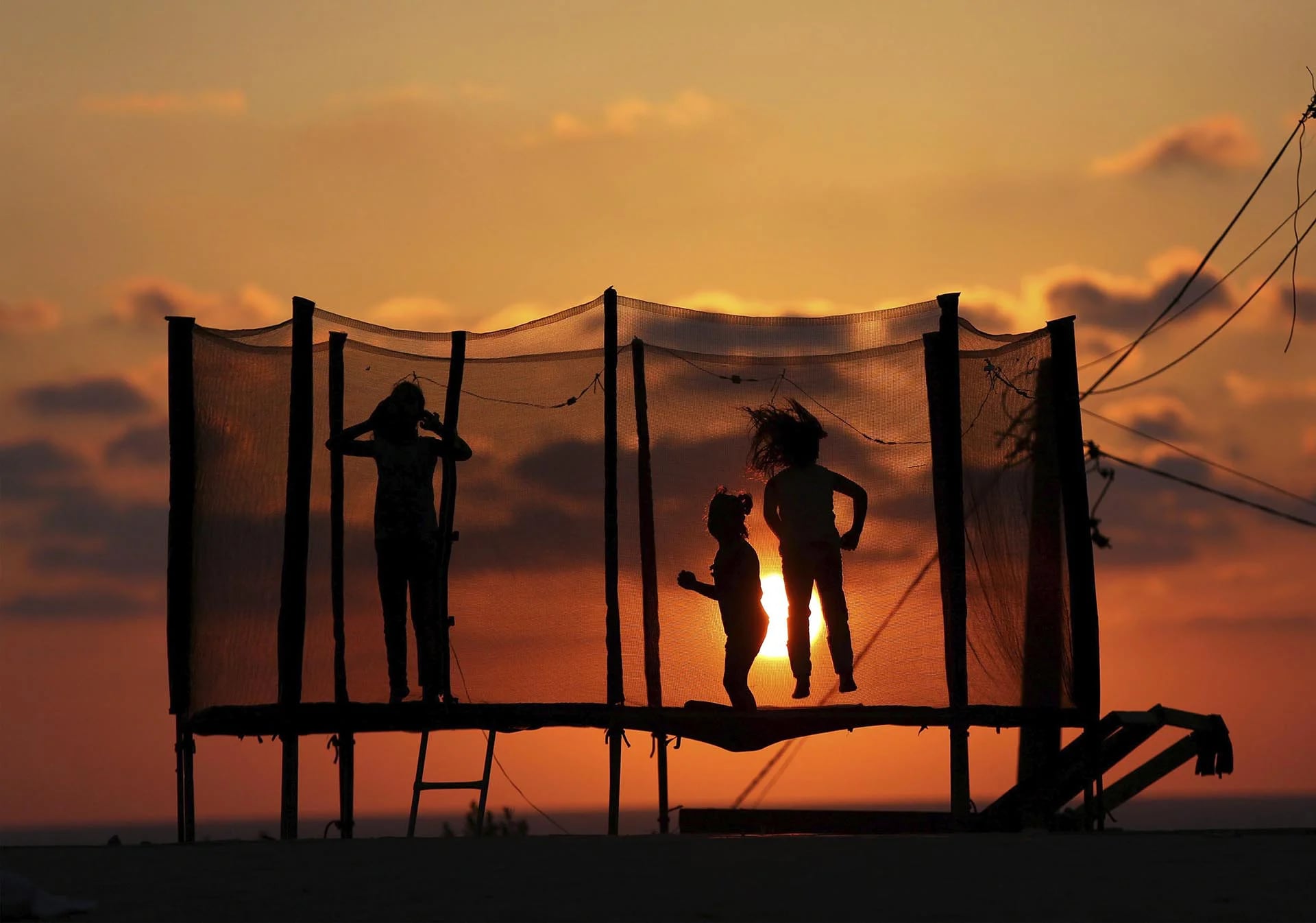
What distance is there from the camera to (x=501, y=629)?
508 inches

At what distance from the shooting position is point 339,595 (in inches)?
503

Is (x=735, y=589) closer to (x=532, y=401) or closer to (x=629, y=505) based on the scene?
(x=629, y=505)

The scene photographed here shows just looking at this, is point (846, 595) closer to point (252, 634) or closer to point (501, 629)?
point (501, 629)

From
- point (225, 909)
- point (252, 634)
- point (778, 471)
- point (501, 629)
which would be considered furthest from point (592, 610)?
point (225, 909)

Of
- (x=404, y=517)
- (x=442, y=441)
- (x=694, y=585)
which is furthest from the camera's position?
(x=694, y=585)

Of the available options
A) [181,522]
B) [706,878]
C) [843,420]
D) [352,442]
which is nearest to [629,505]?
[843,420]

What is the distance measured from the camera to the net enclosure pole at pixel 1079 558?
498 inches

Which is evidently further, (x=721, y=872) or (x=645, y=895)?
(x=721, y=872)

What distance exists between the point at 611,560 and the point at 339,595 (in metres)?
2.01

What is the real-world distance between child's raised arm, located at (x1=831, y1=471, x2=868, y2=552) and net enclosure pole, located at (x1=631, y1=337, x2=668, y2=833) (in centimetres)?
141

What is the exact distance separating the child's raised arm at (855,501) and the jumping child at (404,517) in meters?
2.73

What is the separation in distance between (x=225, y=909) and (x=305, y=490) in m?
5.69

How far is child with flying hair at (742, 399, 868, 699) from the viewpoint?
1261 centimetres

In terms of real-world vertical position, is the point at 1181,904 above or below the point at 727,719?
below
